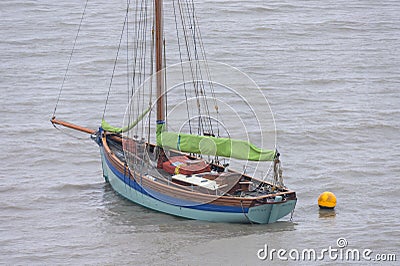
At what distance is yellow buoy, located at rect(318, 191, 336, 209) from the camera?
2575cm

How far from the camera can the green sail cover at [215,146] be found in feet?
81.6

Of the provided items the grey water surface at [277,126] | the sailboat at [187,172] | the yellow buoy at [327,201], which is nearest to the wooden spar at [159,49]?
the sailboat at [187,172]

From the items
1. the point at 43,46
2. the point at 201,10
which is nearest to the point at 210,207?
the point at 43,46

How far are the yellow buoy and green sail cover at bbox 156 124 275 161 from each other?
235 centimetres

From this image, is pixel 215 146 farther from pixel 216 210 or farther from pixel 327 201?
pixel 327 201

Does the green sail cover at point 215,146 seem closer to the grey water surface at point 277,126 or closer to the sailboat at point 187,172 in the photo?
the sailboat at point 187,172

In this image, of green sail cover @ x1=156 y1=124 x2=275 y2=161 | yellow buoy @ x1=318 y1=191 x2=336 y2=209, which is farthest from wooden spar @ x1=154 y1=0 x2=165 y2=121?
yellow buoy @ x1=318 y1=191 x2=336 y2=209

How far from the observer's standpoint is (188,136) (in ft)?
85.4

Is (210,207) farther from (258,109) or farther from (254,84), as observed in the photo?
(254,84)

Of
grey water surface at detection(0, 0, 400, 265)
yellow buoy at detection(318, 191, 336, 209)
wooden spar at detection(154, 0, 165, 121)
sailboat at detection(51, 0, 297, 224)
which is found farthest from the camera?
wooden spar at detection(154, 0, 165, 121)

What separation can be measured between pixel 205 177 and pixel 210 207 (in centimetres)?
121

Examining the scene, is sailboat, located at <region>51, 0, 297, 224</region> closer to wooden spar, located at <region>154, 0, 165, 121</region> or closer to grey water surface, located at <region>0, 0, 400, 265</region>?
wooden spar, located at <region>154, 0, 165, 121</region>

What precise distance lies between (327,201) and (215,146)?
3.53m

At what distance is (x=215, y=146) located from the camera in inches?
1006
